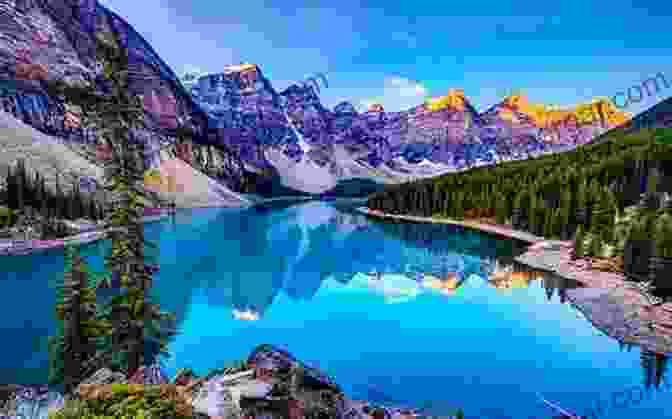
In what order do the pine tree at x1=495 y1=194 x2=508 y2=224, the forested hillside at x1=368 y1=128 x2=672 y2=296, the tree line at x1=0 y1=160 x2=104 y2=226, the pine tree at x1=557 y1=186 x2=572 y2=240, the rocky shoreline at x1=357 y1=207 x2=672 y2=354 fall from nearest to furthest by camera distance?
the rocky shoreline at x1=357 y1=207 x2=672 y2=354, the forested hillside at x1=368 y1=128 x2=672 y2=296, the pine tree at x1=557 y1=186 x2=572 y2=240, the tree line at x1=0 y1=160 x2=104 y2=226, the pine tree at x1=495 y1=194 x2=508 y2=224

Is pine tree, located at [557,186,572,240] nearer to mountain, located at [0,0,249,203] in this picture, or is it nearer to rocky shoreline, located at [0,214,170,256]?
rocky shoreline, located at [0,214,170,256]

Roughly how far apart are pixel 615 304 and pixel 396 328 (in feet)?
63.6

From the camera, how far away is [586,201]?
7188 centimetres

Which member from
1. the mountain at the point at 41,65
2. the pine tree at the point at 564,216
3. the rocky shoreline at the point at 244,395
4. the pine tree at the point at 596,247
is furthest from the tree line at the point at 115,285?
the mountain at the point at 41,65

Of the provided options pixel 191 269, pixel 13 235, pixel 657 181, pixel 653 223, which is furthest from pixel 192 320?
pixel 657 181

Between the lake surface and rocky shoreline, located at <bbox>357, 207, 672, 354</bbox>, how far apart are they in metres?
1.30

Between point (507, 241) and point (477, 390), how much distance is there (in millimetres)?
60849

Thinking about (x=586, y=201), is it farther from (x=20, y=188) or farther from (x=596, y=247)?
(x=20, y=188)

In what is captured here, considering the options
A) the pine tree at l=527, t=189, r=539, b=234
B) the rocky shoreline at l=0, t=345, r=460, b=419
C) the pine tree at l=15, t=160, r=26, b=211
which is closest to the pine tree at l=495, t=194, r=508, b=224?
the pine tree at l=527, t=189, r=539, b=234

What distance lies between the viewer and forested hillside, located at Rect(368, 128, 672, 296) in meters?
40.2

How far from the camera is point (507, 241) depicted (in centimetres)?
7481

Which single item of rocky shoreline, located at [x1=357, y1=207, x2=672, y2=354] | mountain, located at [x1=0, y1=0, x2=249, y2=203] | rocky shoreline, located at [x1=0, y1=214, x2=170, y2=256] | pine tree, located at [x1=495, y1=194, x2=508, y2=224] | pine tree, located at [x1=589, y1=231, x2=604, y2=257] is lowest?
rocky shoreline, located at [x1=0, y1=214, x2=170, y2=256]

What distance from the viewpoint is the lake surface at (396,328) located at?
20.4m

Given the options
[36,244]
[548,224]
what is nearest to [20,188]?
[36,244]
